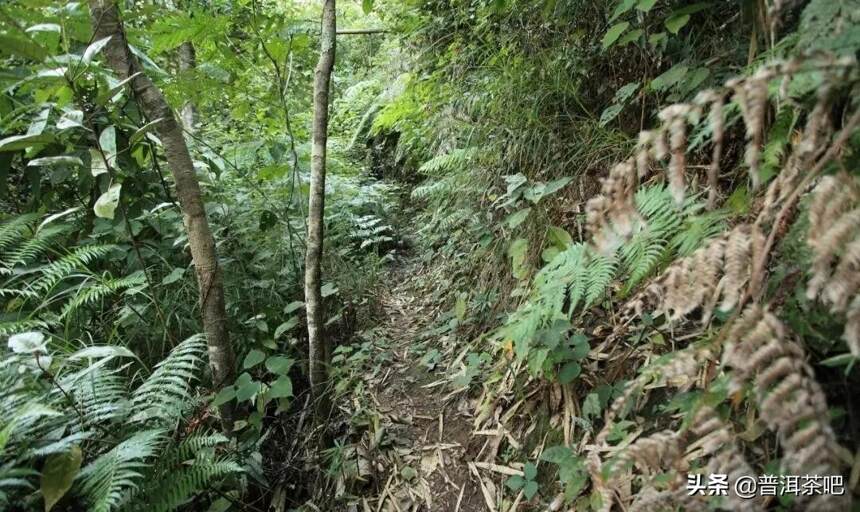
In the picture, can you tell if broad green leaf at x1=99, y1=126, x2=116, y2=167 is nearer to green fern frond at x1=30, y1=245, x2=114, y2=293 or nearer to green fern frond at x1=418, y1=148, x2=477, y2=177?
green fern frond at x1=30, y1=245, x2=114, y2=293

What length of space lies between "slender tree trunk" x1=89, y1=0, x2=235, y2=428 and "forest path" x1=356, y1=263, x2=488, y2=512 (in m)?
0.81

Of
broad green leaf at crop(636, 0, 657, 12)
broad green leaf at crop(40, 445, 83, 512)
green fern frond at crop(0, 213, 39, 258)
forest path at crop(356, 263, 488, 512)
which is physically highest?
broad green leaf at crop(636, 0, 657, 12)

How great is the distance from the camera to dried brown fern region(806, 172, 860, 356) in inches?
28.2

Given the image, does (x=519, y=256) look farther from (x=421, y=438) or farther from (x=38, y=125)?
(x=38, y=125)

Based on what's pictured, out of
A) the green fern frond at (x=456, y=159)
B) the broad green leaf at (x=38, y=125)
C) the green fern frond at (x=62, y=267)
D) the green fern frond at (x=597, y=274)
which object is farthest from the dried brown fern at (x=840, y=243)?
the green fern frond at (x=62, y=267)

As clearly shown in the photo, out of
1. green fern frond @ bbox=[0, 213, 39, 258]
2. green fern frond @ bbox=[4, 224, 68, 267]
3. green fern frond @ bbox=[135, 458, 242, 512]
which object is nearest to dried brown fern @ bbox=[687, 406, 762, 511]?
green fern frond @ bbox=[135, 458, 242, 512]

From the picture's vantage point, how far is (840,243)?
741mm

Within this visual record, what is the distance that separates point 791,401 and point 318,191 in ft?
6.43

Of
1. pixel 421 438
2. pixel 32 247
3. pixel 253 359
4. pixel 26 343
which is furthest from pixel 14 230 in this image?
pixel 421 438

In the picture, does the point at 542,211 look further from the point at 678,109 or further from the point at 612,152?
the point at 678,109

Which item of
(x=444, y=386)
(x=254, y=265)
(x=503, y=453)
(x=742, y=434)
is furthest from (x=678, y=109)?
(x=254, y=265)

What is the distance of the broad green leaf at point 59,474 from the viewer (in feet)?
4.18

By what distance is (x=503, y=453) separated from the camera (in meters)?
1.88

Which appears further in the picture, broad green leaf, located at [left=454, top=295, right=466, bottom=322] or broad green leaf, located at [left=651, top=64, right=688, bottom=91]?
broad green leaf, located at [left=454, top=295, right=466, bottom=322]
